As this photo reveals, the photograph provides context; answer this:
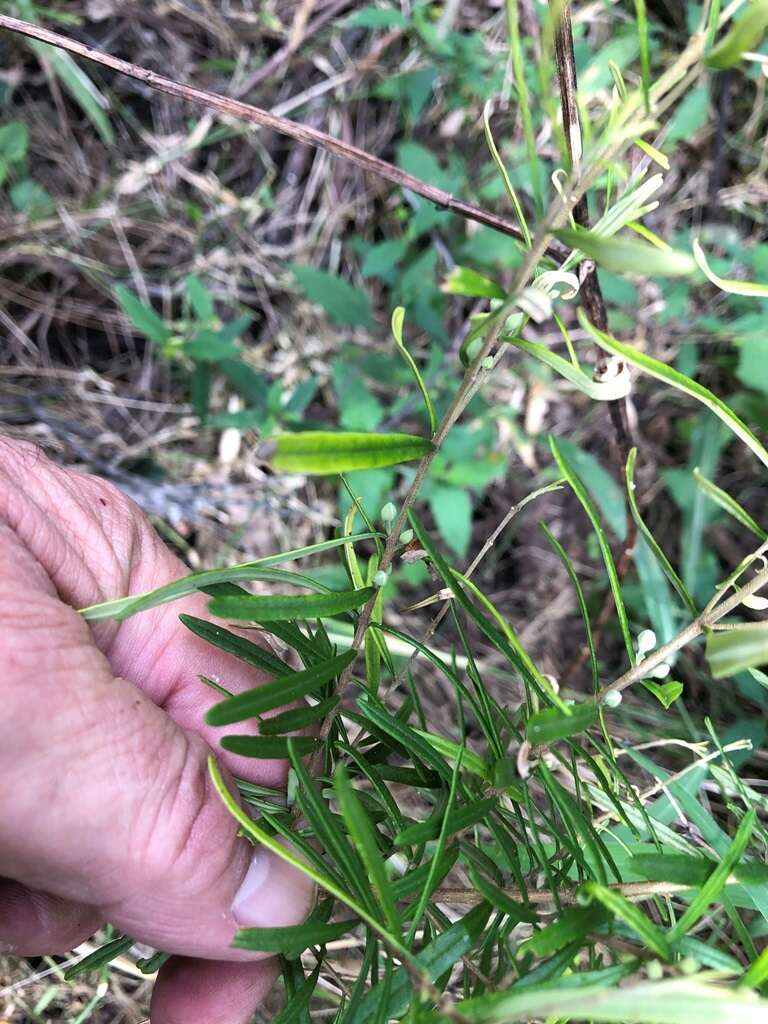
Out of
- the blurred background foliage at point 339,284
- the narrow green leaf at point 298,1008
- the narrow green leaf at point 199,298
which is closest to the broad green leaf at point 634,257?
the narrow green leaf at point 298,1008

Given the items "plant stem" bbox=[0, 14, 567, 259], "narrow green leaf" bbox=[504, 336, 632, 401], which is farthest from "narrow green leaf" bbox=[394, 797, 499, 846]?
"plant stem" bbox=[0, 14, 567, 259]

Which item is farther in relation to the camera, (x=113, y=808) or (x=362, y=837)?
(x=113, y=808)

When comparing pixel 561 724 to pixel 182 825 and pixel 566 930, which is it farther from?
pixel 182 825

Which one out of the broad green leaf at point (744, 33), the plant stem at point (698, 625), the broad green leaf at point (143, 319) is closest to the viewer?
the broad green leaf at point (744, 33)

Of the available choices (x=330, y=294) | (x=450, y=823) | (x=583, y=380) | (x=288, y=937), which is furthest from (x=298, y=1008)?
(x=330, y=294)

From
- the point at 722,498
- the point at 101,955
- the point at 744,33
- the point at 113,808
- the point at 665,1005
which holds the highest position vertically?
the point at 744,33

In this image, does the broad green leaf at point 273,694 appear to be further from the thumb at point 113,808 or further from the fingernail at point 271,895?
the fingernail at point 271,895

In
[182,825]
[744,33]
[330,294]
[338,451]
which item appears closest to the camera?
[744,33]

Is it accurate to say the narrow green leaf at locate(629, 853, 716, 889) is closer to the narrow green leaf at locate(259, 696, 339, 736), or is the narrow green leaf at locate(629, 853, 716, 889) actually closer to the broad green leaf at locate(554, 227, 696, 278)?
the narrow green leaf at locate(259, 696, 339, 736)
